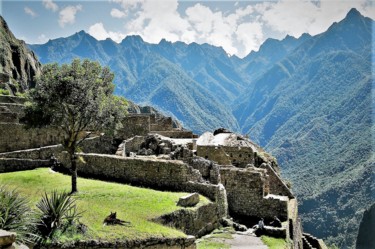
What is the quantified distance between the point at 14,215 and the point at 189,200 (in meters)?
8.45

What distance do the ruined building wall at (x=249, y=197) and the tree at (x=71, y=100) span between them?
7.70 metres

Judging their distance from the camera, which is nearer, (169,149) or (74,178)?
(74,178)

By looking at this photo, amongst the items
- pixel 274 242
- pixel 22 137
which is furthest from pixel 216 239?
pixel 22 137

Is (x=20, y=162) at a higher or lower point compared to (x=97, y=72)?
lower

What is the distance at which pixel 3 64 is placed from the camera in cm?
8119

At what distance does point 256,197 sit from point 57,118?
38.5ft

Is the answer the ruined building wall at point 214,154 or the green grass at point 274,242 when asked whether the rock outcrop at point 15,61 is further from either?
the green grass at point 274,242

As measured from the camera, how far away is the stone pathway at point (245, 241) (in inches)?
698

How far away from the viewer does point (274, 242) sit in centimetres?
1880

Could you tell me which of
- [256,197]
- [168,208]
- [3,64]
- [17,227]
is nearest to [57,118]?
[168,208]

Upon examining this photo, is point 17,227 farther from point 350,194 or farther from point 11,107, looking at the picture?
point 350,194

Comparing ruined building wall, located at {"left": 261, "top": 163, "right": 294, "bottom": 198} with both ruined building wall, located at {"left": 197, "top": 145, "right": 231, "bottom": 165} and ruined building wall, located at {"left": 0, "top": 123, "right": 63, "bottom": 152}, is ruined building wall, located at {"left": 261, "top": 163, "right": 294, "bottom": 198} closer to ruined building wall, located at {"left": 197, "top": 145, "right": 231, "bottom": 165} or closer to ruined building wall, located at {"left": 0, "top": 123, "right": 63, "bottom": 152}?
ruined building wall, located at {"left": 197, "top": 145, "right": 231, "bottom": 165}

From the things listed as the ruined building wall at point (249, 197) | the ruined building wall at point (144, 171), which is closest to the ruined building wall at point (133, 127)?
the ruined building wall at point (144, 171)

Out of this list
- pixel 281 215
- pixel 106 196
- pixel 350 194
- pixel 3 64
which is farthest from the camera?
pixel 350 194
